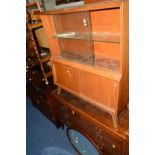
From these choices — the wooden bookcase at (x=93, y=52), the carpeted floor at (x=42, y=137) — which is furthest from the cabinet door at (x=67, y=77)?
the carpeted floor at (x=42, y=137)

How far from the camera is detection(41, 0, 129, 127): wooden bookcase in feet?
3.72

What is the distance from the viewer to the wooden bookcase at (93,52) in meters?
1.13

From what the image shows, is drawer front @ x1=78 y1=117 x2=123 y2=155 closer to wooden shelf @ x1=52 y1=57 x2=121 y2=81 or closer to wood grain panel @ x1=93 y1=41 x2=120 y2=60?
wooden shelf @ x1=52 y1=57 x2=121 y2=81

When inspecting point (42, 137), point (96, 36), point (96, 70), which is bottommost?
point (42, 137)

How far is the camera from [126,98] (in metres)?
1.33

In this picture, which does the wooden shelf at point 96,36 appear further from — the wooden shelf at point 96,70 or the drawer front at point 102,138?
the drawer front at point 102,138

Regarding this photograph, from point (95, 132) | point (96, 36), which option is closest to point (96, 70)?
point (96, 36)

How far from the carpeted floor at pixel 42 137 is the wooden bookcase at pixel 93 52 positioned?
2.86ft

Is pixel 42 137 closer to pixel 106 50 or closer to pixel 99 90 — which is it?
pixel 99 90

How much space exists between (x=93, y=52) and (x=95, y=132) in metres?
0.78

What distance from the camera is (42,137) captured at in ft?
7.49
